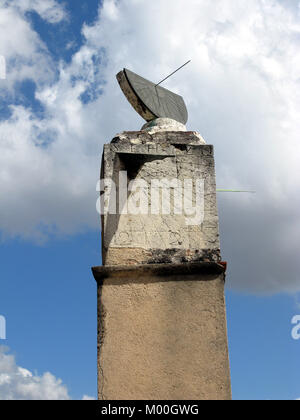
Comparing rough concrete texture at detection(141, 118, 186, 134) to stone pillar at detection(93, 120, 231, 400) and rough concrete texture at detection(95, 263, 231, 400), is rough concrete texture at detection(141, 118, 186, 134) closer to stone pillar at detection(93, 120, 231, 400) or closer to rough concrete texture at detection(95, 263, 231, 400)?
stone pillar at detection(93, 120, 231, 400)

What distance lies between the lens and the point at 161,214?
5402 mm

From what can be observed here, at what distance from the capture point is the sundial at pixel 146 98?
6426 millimetres

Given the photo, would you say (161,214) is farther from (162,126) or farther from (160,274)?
(162,126)

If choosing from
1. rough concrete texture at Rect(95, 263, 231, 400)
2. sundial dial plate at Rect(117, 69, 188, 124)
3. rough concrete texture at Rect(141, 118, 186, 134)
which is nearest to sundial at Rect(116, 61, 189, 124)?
sundial dial plate at Rect(117, 69, 188, 124)

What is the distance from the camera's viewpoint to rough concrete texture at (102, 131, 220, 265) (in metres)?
5.23

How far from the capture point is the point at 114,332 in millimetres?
4898

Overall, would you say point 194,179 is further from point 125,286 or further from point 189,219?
point 125,286

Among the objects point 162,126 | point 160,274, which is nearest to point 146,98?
point 162,126

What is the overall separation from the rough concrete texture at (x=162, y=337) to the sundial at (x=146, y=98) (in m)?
2.21

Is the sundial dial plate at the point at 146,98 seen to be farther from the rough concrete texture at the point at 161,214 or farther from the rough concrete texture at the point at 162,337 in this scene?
the rough concrete texture at the point at 162,337

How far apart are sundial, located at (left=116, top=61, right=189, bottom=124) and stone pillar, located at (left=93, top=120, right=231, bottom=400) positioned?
28.9 inches

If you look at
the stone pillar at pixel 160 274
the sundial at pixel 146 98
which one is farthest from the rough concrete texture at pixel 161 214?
the sundial at pixel 146 98
